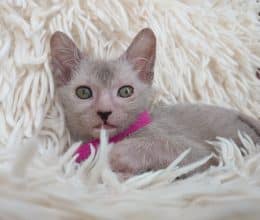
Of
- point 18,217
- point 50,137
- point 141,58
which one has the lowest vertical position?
point 18,217

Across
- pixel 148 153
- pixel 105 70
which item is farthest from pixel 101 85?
pixel 148 153

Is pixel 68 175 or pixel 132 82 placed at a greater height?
pixel 132 82

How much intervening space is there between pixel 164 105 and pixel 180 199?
0.42 m

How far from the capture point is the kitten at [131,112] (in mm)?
745

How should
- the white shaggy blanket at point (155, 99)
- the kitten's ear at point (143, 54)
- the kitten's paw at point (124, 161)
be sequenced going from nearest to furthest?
the white shaggy blanket at point (155, 99) → the kitten's paw at point (124, 161) → the kitten's ear at point (143, 54)

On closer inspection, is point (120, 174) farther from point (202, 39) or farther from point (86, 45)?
point (202, 39)

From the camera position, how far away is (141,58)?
33.2 inches

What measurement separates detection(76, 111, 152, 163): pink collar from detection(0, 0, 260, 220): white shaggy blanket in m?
0.04

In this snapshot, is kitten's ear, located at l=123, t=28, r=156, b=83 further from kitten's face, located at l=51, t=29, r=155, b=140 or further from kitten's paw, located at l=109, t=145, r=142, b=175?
kitten's paw, located at l=109, t=145, r=142, b=175

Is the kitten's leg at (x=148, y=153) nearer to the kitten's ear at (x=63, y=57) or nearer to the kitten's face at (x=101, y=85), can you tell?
the kitten's face at (x=101, y=85)

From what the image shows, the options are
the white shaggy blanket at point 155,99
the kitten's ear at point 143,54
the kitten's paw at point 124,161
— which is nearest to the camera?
the white shaggy blanket at point 155,99

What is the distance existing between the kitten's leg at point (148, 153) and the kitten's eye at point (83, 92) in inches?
3.6

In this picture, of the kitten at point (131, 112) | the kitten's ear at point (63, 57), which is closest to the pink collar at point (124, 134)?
the kitten at point (131, 112)

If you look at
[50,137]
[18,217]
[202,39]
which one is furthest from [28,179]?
[202,39]
